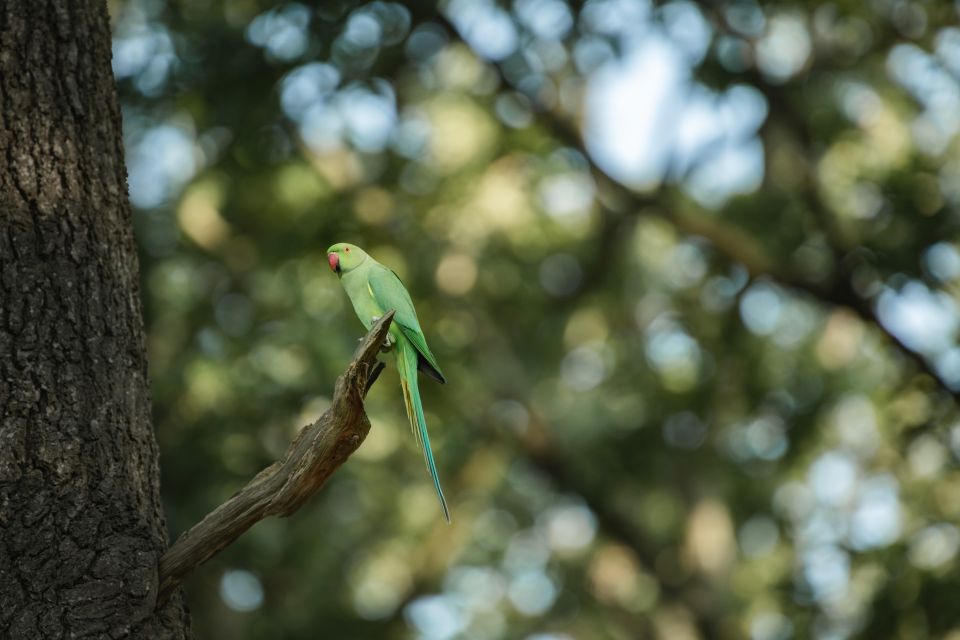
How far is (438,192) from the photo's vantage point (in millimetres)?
12461

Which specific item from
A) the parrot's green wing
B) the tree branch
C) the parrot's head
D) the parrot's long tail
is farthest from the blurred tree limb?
the tree branch

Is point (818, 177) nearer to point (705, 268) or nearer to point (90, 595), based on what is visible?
point (705, 268)

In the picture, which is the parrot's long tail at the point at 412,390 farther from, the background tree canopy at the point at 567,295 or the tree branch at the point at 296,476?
the background tree canopy at the point at 567,295

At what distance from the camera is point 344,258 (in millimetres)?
5051

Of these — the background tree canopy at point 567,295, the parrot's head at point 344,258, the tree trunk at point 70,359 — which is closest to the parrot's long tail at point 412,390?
the parrot's head at point 344,258

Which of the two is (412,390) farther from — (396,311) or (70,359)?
(70,359)

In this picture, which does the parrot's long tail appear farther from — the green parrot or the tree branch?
the tree branch

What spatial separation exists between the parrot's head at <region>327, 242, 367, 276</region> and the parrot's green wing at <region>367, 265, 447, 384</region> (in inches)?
6.3

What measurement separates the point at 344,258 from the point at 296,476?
1.74 meters

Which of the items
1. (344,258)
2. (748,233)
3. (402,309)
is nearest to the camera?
(402,309)

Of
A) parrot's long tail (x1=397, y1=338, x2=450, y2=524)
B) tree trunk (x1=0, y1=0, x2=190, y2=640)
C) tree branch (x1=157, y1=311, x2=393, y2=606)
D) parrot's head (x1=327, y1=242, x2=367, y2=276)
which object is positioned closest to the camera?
tree trunk (x1=0, y1=0, x2=190, y2=640)

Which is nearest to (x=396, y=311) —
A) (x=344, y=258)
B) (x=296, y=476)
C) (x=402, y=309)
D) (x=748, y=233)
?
(x=402, y=309)

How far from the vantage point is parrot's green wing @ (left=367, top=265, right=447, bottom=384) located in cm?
454

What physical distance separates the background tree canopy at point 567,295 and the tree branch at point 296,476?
5.96 metres
